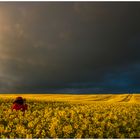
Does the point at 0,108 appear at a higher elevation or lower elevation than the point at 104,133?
higher

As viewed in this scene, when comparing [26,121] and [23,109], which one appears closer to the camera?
[26,121]

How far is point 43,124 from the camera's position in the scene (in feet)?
51.6

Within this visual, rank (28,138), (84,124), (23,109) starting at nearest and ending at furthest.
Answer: (28,138) → (84,124) → (23,109)

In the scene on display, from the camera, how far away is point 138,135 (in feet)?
45.1

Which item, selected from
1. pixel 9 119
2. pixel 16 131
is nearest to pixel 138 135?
pixel 16 131

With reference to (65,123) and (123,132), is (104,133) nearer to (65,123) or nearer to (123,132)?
(123,132)

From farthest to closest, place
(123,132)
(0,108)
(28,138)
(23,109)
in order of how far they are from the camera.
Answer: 1. (0,108)
2. (23,109)
3. (123,132)
4. (28,138)

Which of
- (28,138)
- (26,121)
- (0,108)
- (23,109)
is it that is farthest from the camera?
(0,108)

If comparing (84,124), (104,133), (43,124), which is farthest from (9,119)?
(104,133)

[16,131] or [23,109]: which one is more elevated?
[23,109]

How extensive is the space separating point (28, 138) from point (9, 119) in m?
4.56

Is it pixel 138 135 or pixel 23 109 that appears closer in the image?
pixel 138 135

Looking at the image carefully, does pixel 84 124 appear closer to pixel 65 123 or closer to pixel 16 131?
pixel 65 123

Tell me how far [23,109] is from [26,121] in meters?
3.66
